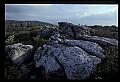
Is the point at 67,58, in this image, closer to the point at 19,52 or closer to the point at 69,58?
the point at 69,58

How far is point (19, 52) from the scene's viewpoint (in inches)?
235

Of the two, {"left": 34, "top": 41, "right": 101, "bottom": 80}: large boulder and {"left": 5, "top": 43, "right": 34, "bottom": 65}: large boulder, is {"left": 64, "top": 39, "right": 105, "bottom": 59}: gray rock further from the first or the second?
A: {"left": 5, "top": 43, "right": 34, "bottom": 65}: large boulder

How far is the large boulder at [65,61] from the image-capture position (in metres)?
5.15

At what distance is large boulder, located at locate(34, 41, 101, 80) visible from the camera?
5148 millimetres

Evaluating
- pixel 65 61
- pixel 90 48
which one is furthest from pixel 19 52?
pixel 90 48

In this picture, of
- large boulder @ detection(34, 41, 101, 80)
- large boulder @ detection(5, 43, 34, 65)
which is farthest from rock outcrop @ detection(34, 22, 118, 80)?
large boulder @ detection(5, 43, 34, 65)

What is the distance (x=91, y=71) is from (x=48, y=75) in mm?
949

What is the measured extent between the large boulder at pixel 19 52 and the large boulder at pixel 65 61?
252mm

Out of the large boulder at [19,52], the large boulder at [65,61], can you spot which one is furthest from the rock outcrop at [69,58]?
the large boulder at [19,52]

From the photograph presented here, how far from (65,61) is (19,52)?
4.27 ft

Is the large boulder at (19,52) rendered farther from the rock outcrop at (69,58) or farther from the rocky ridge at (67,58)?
the rock outcrop at (69,58)

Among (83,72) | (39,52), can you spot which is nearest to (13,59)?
(39,52)

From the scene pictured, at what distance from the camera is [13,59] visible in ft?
18.9
